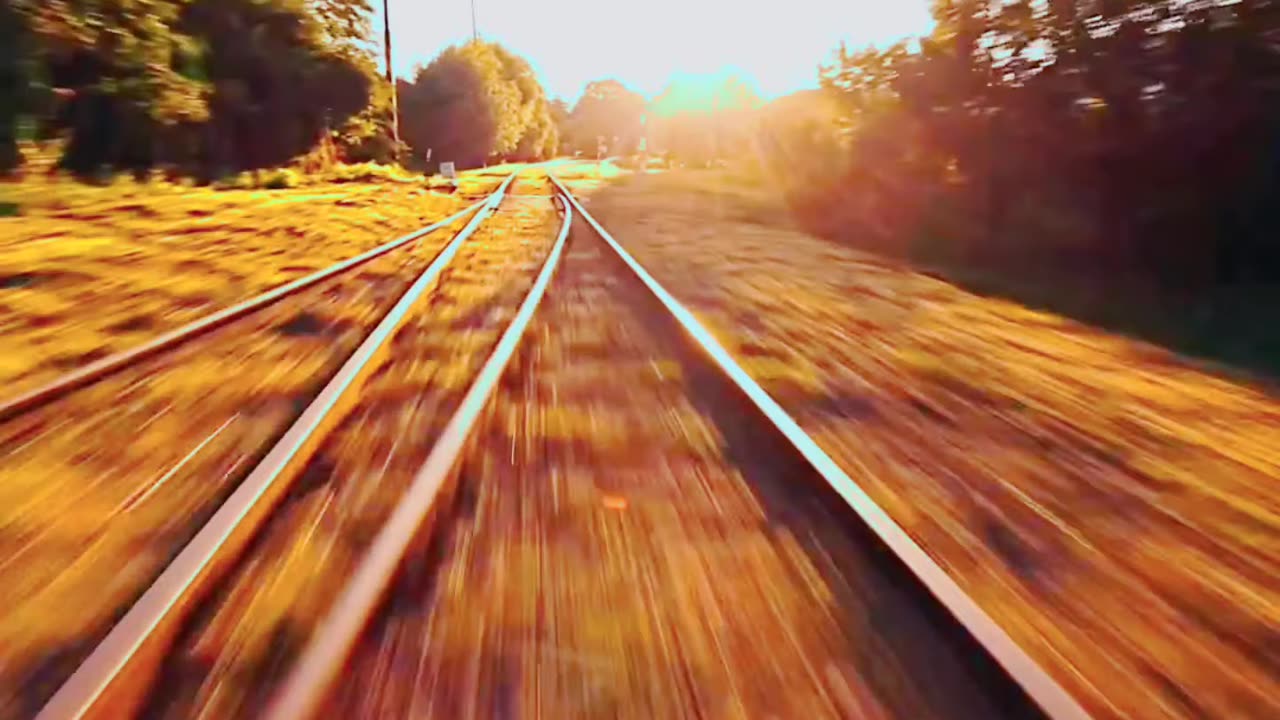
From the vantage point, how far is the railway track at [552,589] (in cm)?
275

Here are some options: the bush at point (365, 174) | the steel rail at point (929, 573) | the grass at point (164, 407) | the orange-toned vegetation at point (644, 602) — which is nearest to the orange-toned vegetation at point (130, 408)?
the grass at point (164, 407)

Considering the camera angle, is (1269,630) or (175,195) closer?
(1269,630)

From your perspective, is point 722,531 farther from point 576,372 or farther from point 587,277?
point 587,277

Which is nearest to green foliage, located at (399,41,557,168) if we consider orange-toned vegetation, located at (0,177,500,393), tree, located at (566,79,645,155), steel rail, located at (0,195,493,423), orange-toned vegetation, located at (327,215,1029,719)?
orange-toned vegetation, located at (0,177,500,393)

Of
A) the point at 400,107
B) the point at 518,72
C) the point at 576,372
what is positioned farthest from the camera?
the point at 518,72

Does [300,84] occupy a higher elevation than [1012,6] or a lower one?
lower

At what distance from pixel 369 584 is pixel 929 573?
1.70 metres

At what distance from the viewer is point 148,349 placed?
7.15 meters

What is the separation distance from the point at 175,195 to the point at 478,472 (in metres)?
21.1

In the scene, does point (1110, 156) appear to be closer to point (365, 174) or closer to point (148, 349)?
point (148, 349)

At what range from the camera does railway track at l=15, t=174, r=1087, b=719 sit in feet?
9.02

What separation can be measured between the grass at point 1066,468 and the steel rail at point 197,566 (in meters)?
2.36

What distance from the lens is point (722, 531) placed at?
4004mm

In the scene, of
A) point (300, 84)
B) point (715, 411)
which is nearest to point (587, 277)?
point (715, 411)
